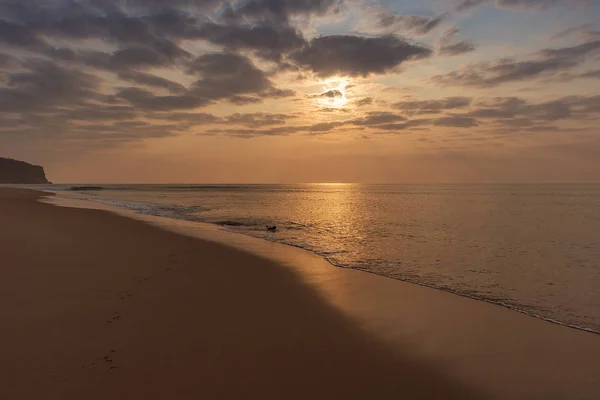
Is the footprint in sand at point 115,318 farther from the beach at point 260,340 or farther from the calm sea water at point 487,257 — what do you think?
the calm sea water at point 487,257

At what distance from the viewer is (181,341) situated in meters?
6.27

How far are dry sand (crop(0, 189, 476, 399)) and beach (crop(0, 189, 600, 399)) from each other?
28 mm

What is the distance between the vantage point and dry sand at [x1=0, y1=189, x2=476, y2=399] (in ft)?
16.1

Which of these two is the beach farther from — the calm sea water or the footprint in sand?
the calm sea water

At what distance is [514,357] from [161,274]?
921 centimetres

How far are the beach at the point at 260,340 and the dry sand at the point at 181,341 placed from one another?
0.09ft

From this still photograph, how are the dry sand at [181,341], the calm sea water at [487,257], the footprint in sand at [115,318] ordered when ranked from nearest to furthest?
the dry sand at [181,341] < the footprint in sand at [115,318] < the calm sea water at [487,257]

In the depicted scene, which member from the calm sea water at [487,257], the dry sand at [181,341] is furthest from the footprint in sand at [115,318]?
the calm sea water at [487,257]

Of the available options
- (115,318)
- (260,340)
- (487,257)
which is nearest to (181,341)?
(260,340)

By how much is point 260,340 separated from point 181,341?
1371 millimetres

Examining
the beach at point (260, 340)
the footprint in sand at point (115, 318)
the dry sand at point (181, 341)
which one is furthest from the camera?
the footprint in sand at point (115, 318)

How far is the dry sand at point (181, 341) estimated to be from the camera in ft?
16.1

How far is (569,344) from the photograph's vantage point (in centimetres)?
712

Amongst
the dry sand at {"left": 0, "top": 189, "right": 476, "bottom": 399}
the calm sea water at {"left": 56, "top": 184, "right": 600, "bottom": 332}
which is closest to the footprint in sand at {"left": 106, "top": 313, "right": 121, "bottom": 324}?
the dry sand at {"left": 0, "top": 189, "right": 476, "bottom": 399}
